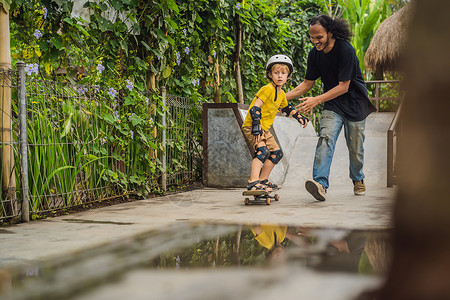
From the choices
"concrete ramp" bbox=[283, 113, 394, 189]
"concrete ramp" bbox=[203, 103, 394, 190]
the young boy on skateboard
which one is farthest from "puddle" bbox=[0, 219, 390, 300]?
"concrete ramp" bbox=[283, 113, 394, 189]

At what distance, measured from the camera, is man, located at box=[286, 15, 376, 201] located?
519cm

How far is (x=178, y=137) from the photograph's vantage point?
Result: 6.36 metres

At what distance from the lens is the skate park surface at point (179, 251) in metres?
2.02

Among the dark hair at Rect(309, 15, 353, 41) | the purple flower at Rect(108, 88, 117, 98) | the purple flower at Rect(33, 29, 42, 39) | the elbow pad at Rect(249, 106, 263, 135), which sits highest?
the dark hair at Rect(309, 15, 353, 41)

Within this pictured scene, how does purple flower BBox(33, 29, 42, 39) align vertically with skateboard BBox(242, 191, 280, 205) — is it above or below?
above

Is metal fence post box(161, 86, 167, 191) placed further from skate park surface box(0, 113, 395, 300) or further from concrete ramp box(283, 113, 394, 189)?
concrete ramp box(283, 113, 394, 189)

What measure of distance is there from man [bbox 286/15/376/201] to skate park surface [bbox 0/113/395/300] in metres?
0.41

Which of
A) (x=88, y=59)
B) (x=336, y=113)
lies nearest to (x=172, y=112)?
(x=88, y=59)

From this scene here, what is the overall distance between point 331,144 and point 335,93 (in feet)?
1.70

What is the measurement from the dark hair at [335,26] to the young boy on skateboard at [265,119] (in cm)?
51

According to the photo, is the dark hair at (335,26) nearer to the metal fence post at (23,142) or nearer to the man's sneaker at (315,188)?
the man's sneaker at (315,188)

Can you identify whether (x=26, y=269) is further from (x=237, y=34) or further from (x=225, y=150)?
(x=237, y=34)

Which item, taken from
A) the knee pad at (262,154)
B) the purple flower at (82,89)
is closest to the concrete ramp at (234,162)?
the knee pad at (262,154)

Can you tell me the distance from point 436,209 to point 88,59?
4.62 meters
